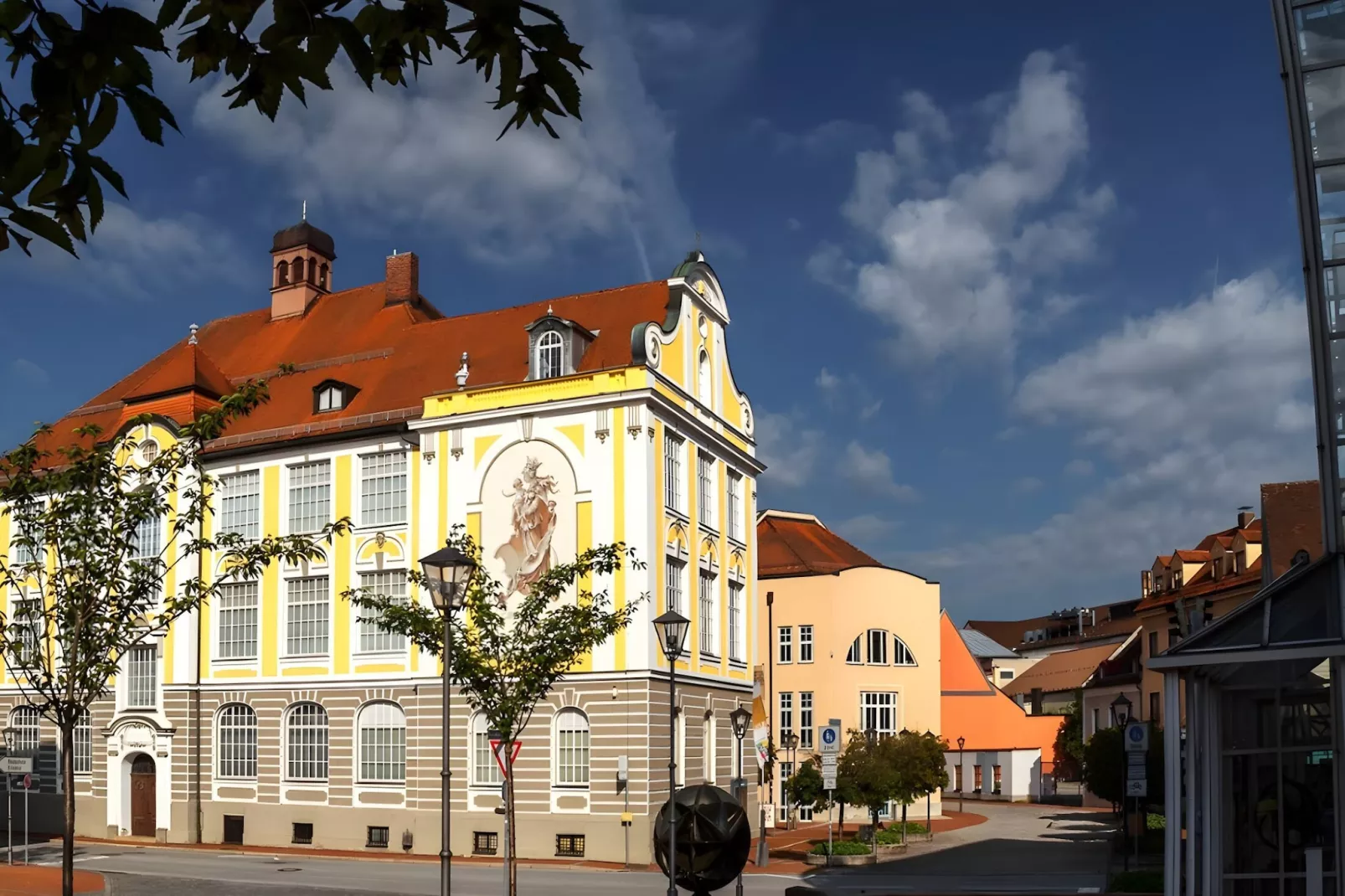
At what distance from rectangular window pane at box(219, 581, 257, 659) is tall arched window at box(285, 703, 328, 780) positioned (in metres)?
2.43


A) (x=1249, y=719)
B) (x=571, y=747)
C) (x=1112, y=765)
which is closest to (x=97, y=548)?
(x=1249, y=719)

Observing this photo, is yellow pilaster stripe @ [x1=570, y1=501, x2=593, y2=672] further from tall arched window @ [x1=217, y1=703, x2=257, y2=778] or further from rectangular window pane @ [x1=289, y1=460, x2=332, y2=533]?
tall arched window @ [x1=217, y1=703, x2=257, y2=778]

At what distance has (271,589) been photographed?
43.1 metres

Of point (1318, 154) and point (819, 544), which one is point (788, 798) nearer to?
point (819, 544)

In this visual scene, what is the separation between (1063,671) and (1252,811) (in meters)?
82.5

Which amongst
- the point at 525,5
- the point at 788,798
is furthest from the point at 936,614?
the point at 525,5

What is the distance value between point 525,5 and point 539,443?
113 feet

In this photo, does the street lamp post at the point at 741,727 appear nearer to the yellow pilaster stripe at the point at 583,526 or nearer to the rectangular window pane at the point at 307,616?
the yellow pilaster stripe at the point at 583,526

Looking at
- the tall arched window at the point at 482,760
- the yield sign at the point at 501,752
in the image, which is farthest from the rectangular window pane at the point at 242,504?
the yield sign at the point at 501,752

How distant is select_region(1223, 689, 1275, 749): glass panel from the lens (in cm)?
1773

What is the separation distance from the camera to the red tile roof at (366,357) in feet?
138

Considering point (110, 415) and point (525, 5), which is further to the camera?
point (110, 415)

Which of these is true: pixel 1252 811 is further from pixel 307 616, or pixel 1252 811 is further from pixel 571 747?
pixel 307 616

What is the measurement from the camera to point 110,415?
4909 cm
